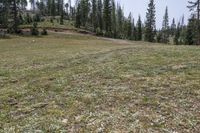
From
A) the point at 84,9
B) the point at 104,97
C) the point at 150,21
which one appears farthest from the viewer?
the point at 84,9

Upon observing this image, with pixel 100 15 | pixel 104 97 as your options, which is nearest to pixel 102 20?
pixel 100 15

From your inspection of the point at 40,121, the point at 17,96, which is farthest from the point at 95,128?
the point at 17,96

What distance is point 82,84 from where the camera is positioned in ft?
73.9

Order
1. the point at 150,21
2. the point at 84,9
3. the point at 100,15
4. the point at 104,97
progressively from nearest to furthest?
the point at 104,97, the point at 150,21, the point at 84,9, the point at 100,15

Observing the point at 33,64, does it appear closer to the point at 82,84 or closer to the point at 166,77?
the point at 82,84

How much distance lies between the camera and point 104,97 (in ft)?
62.0

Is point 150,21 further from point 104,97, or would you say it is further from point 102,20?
point 104,97

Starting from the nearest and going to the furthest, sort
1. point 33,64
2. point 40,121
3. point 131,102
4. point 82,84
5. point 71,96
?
1. point 40,121
2. point 131,102
3. point 71,96
4. point 82,84
5. point 33,64

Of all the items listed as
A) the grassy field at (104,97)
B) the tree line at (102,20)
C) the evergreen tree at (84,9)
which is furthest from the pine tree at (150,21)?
Result: the grassy field at (104,97)

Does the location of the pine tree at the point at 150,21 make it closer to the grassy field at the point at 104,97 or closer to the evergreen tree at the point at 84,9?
the evergreen tree at the point at 84,9

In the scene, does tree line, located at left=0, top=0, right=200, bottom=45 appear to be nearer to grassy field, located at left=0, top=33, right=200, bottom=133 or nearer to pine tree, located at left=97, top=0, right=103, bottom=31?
pine tree, located at left=97, top=0, right=103, bottom=31

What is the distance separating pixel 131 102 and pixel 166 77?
6.66 m

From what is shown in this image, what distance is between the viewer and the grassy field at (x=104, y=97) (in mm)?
14641

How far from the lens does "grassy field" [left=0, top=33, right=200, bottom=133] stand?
14.6 metres
